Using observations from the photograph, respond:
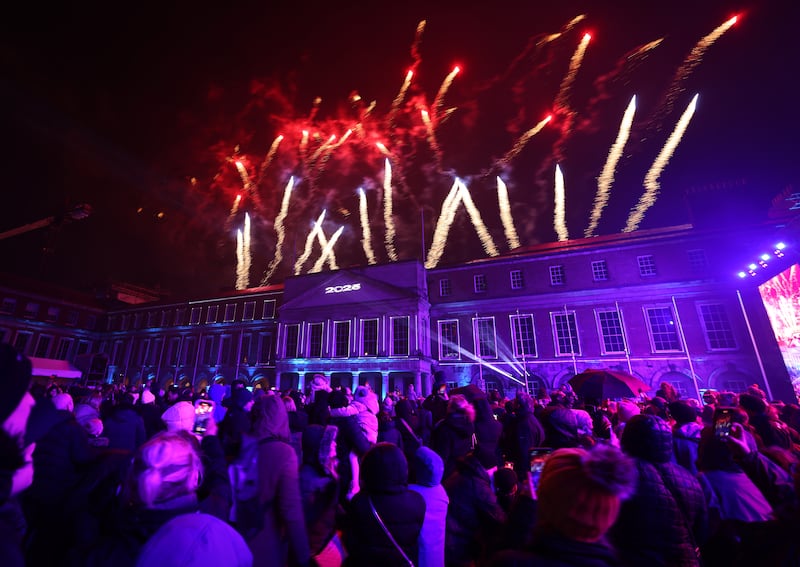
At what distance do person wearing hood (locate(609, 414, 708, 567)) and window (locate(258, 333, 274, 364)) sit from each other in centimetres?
4071

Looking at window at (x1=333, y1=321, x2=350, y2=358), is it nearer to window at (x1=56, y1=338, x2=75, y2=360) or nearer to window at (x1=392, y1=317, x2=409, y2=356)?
window at (x1=392, y1=317, x2=409, y2=356)

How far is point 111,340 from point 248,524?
62366 mm

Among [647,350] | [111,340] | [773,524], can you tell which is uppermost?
[111,340]

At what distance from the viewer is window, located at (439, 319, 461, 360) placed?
103 feet

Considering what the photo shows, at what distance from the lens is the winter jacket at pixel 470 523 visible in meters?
3.26

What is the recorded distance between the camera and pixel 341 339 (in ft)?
111

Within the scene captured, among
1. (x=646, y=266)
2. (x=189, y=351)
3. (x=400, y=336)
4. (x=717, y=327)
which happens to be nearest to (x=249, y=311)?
(x=189, y=351)

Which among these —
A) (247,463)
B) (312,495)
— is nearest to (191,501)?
(247,463)

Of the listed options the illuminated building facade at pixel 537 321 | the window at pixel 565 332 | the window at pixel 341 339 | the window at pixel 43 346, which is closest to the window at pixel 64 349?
the window at pixel 43 346

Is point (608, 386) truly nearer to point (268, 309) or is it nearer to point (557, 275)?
point (557, 275)

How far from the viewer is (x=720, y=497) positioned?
11.6 ft

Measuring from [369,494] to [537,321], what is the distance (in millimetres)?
28909

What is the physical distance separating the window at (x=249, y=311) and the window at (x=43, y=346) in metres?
27.1

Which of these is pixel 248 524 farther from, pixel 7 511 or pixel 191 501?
pixel 7 511
